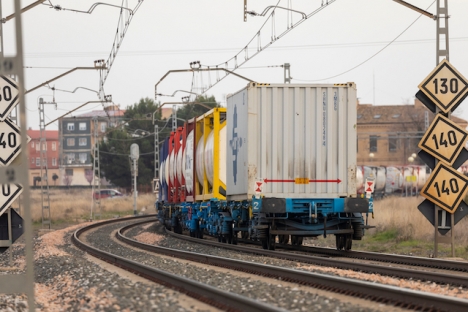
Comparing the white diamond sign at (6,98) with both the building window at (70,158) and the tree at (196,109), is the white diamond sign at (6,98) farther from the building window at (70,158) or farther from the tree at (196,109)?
the building window at (70,158)

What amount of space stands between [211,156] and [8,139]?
850cm

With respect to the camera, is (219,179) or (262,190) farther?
(219,179)

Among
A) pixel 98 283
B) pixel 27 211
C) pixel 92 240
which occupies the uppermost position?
pixel 27 211

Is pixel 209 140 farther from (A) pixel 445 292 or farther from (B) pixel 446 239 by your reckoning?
(A) pixel 445 292

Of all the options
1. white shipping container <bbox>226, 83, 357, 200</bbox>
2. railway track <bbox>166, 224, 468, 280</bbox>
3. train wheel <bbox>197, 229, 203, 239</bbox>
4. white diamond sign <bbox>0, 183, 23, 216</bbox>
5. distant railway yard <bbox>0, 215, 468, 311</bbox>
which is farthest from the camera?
train wheel <bbox>197, 229, 203, 239</bbox>

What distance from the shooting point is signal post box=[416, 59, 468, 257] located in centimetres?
1614

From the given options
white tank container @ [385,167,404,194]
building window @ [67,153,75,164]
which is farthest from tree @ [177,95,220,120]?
building window @ [67,153,75,164]

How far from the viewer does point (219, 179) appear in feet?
70.3

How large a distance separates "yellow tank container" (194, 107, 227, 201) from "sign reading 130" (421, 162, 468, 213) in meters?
6.44

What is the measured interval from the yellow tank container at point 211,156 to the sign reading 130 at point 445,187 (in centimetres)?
644

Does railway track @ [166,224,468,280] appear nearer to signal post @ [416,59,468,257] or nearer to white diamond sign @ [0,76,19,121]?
signal post @ [416,59,468,257]

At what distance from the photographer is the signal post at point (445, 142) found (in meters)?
16.1

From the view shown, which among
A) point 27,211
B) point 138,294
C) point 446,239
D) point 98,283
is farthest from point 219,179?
point 27,211

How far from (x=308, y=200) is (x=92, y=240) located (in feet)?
41.1
